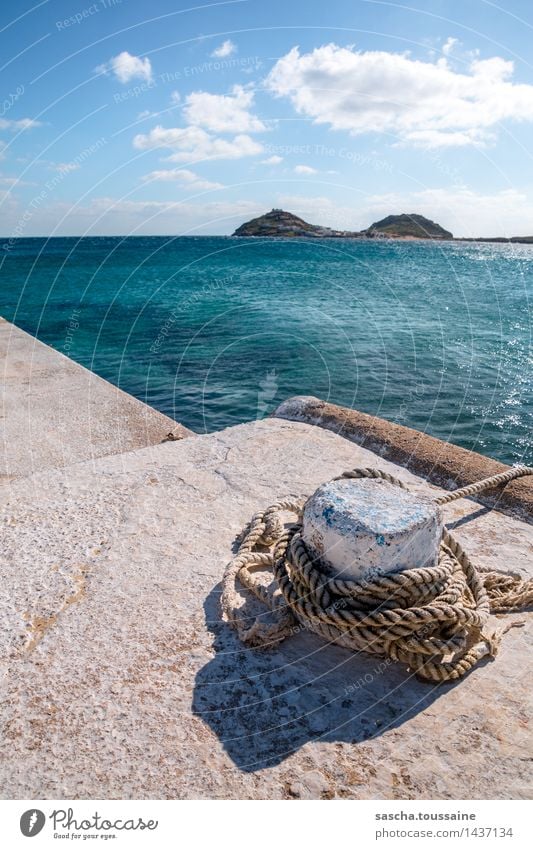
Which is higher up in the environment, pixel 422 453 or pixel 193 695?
pixel 422 453

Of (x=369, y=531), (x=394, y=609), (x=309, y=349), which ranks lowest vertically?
(x=309, y=349)

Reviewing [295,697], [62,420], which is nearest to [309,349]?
[62,420]

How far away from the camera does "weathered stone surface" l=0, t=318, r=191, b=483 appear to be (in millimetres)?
4719

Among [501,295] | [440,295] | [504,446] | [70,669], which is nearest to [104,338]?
[504,446]

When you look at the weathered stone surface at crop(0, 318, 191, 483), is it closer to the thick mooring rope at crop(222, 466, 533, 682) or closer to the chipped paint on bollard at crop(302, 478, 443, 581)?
the thick mooring rope at crop(222, 466, 533, 682)

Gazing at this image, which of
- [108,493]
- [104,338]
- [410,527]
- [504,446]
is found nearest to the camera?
[410,527]

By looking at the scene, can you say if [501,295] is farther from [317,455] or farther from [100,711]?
[100,711]

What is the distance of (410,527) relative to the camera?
2254mm

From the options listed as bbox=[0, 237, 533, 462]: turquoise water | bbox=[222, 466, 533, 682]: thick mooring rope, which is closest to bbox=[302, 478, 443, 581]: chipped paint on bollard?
bbox=[222, 466, 533, 682]: thick mooring rope

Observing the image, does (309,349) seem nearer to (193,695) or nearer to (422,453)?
(422,453)

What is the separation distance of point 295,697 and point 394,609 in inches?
20.2

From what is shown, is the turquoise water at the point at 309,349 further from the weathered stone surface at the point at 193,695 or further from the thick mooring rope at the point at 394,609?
the thick mooring rope at the point at 394,609

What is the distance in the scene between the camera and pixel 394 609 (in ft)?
7.29

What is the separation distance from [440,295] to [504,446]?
1731 centimetres
